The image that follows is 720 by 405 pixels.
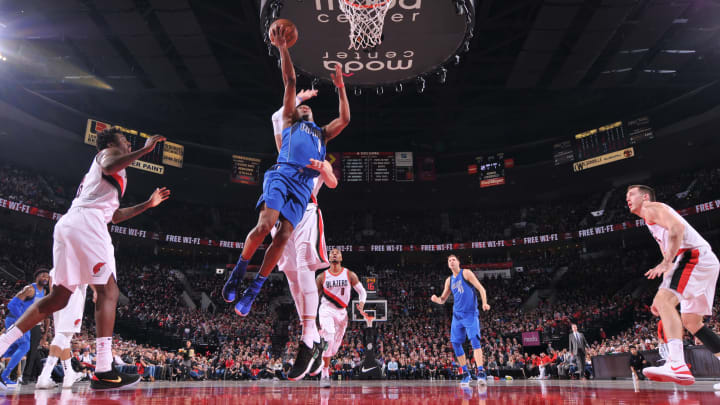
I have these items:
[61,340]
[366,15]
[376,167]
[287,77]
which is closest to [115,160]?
[287,77]

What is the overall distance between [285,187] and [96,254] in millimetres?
1562

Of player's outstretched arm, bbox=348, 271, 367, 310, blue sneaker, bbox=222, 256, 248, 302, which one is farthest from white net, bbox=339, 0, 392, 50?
blue sneaker, bbox=222, 256, 248, 302

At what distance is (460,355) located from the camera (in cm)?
807

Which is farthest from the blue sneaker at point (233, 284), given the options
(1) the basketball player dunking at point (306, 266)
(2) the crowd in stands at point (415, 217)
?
(2) the crowd in stands at point (415, 217)

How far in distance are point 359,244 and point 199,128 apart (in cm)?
1207

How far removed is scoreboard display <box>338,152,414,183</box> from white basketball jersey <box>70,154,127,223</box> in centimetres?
2015

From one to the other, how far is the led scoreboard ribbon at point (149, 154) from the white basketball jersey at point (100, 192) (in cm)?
1935

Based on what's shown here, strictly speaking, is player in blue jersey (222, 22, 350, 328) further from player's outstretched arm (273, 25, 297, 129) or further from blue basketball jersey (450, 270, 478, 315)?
blue basketball jersey (450, 270, 478, 315)

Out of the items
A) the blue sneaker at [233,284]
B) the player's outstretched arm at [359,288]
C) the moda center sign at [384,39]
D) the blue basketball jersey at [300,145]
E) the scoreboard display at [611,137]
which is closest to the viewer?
the blue sneaker at [233,284]

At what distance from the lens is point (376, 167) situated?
24.3 metres

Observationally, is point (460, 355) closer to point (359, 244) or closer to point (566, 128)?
point (359, 244)

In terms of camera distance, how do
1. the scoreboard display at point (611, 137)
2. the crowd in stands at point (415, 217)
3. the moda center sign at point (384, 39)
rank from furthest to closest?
1. the crowd in stands at point (415, 217)
2. the scoreboard display at point (611, 137)
3. the moda center sign at point (384, 39)

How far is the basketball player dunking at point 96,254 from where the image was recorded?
357 centimetres

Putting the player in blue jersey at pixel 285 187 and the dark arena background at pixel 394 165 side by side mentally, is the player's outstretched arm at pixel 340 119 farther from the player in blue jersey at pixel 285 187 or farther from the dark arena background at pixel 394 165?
the dark arena background at pixel 394 165
